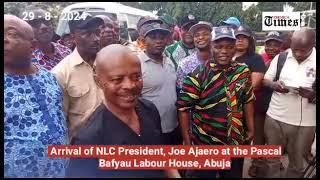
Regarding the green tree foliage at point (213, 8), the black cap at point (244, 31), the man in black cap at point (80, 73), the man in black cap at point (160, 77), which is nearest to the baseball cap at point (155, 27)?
the man in black cap at point (160, 77)

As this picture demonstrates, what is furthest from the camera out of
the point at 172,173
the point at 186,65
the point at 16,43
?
the point at 186,65

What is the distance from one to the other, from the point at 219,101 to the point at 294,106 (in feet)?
1.89

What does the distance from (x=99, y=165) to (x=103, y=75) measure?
0.64 m

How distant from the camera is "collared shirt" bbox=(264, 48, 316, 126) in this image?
2736 millimetres

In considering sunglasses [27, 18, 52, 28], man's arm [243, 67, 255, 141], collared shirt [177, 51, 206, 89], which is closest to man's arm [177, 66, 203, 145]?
collared shirt [177, 51, 206, 89]

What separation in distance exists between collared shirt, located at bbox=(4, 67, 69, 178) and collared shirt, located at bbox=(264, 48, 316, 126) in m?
1.50

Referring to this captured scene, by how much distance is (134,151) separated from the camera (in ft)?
8.05

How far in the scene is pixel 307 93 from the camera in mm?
2748

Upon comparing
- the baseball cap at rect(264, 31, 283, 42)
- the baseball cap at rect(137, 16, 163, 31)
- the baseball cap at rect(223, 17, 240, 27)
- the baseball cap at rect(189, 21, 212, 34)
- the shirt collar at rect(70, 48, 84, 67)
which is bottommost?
the shirt collar at rect(70, 48, 84, 67)

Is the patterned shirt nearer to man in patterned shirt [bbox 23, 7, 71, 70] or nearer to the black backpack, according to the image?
the black backpack

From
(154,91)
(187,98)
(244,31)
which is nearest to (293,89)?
(244,31)

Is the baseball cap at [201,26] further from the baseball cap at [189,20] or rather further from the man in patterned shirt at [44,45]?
the man in patterned shirt at [44,45]

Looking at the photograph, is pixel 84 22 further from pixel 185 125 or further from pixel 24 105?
pixel 185 125

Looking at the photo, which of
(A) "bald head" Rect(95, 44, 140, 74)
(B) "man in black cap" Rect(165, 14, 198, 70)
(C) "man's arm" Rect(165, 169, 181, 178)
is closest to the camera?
→ (A) "bald head" Rect(95, 44, 140, 74)
